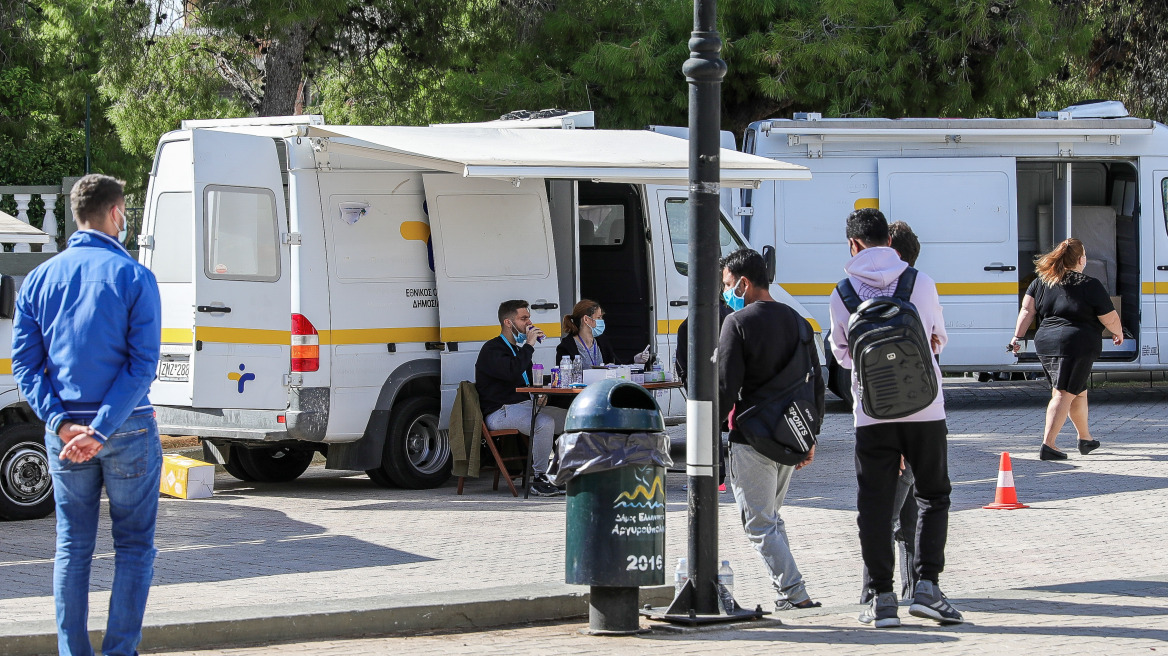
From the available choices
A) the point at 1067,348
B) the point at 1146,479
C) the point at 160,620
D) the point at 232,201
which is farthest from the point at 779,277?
the point at 160,620

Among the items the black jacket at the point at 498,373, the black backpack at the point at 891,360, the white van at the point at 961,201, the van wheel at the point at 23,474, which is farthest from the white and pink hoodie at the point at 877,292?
the white van at the point at 961,201

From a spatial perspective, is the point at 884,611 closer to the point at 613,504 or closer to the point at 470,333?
the point at 613,504

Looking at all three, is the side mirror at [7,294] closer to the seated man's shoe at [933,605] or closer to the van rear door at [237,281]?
the van rear door at [237,281]

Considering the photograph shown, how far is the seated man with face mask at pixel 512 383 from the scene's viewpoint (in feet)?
35.4

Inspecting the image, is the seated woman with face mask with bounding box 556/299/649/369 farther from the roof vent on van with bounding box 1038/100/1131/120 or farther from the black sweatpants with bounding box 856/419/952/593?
the roof vent on van with bounding box 1038/100/1131/120

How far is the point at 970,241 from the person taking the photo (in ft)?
51.9

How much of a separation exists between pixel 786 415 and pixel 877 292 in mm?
740

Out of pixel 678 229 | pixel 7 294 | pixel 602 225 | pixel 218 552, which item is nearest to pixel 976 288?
pixel 678 229

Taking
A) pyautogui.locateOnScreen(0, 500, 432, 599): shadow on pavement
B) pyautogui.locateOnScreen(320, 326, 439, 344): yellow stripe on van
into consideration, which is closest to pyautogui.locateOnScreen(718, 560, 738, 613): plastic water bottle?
pyautogui.locateOnScreen(0, 500, 432, 599): shadow on pavement

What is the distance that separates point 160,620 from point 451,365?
5088mm

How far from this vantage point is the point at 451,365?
436 inches

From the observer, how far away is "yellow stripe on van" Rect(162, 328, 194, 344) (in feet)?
33.9

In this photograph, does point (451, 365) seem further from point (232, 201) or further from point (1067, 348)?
point (1067, 348)

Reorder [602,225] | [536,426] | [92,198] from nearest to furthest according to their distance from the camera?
1. [92,198]
2. [536,426]
3. [602,225]
